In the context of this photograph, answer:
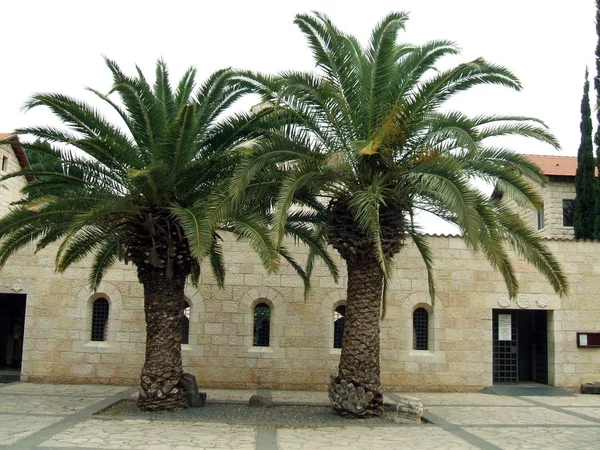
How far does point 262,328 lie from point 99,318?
13.0 feet

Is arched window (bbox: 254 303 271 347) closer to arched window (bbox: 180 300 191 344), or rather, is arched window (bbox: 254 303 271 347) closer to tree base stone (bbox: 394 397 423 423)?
arched window (bbox: 180 300 191 344)

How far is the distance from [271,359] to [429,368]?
380 centimetres

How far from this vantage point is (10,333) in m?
17.5

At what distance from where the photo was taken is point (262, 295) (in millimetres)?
15492

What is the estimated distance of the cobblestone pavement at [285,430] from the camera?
893 cm

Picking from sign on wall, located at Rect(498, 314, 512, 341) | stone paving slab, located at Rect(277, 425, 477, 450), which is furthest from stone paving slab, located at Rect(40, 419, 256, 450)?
sign on wall, located at Rect(498, 314, 512, 341)

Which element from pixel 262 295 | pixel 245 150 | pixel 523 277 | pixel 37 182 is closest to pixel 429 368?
pixel 523 277

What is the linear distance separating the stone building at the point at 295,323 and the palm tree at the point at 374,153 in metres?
4.18

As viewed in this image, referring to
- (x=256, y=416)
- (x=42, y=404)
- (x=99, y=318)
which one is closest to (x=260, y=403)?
(x=256, y=416)

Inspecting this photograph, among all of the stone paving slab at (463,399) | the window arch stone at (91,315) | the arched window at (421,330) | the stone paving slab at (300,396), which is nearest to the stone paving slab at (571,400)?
the stone paving slab at (463,399)

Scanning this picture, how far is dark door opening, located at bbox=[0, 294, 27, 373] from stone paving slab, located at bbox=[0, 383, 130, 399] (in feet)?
10.1

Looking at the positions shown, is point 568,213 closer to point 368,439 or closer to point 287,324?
point 287,324

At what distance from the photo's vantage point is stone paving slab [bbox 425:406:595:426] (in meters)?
11.3

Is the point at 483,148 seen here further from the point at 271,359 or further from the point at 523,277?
the point at 271,359
